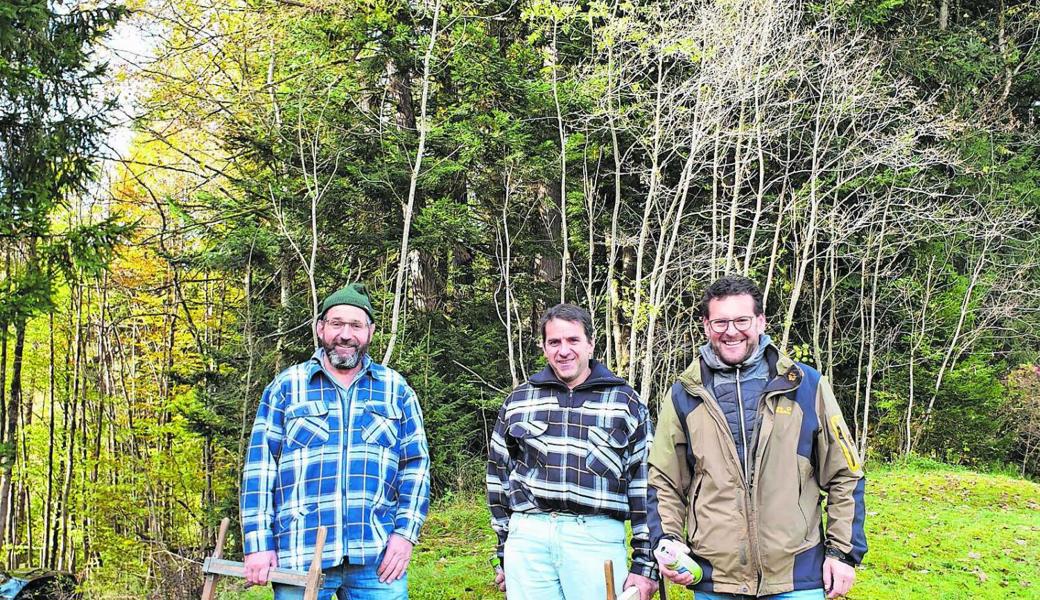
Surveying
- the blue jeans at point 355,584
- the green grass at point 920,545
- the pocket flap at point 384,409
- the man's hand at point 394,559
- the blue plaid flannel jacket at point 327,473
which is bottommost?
the green grass at point 920,545

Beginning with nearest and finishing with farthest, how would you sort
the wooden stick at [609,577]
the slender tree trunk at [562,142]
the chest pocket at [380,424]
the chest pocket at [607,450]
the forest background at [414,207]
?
the wooden stick at [609,577] < the chest pocket at [607,450] < the chest pocket at [380,424] < the forest background at [414,207] < the slender tree trunk at [562,142]

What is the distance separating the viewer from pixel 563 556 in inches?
114

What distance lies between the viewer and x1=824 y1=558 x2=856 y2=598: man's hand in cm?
257

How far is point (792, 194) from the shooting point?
544 inches

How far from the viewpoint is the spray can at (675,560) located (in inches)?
101

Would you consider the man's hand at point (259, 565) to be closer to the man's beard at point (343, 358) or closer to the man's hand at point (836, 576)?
the man's beard at point (343, 358)

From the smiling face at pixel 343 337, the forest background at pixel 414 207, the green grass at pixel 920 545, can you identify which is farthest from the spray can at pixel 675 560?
the forest background at pixel 414 207

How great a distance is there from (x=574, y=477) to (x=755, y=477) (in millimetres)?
649

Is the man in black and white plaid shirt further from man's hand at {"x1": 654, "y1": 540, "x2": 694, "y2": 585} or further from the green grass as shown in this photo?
the green grass

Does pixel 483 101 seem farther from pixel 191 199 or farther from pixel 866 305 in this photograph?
pixel 866 305

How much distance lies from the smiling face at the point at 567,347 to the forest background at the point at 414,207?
6410mm

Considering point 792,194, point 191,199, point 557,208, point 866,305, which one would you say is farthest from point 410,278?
point 866,305

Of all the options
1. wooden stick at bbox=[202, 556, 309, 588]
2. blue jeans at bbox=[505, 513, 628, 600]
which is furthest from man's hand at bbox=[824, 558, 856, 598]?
wooden stick at bbox=[202, 556, 309, 588]

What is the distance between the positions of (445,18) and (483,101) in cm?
160
